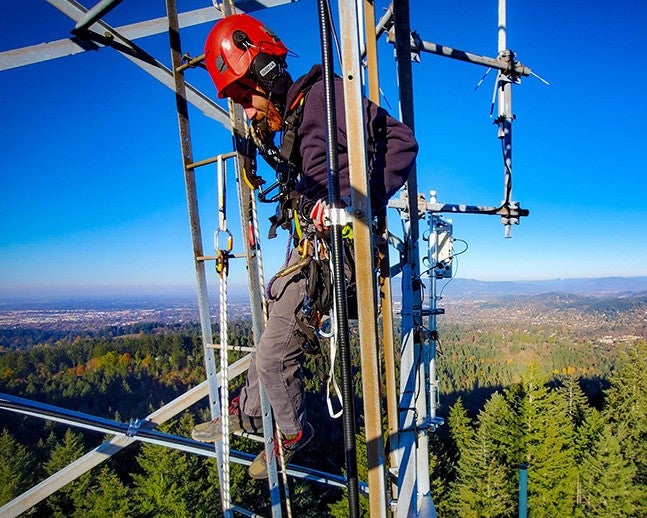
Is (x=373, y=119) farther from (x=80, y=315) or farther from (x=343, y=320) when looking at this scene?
(x=80, y=315)

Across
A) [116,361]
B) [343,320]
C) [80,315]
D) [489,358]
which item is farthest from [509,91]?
[489,358]

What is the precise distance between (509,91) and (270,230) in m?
4.54

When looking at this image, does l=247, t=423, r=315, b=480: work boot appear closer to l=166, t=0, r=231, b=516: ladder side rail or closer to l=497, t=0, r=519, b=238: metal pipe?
l=166, t=0, r=231, b=516: ladder side rail

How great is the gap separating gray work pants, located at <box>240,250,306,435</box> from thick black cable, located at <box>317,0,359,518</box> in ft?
3.34

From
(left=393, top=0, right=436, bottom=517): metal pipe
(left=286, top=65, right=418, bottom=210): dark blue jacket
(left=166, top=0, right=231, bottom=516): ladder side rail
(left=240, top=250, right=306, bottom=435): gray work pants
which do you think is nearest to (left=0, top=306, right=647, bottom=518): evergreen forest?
(left=166, top=0, right=231, bottom=516): ladder side rail

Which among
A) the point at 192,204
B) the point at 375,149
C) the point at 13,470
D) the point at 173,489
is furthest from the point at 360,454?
the point at 375,149

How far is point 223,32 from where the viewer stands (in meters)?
2.45

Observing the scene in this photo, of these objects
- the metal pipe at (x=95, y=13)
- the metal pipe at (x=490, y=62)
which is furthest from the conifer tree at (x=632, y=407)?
the metal pipe at (x=95, y=13)

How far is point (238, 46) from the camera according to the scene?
2432mm

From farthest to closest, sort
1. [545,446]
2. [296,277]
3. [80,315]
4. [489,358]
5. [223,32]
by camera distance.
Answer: [489,358] → [80,315] → [545,446] → [296,277] → [223,32]

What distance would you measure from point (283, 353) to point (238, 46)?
1.99 metres

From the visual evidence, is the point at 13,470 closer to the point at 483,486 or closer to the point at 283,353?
the point at 483,486

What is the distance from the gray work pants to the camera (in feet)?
8.58

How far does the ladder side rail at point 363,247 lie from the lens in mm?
1617
